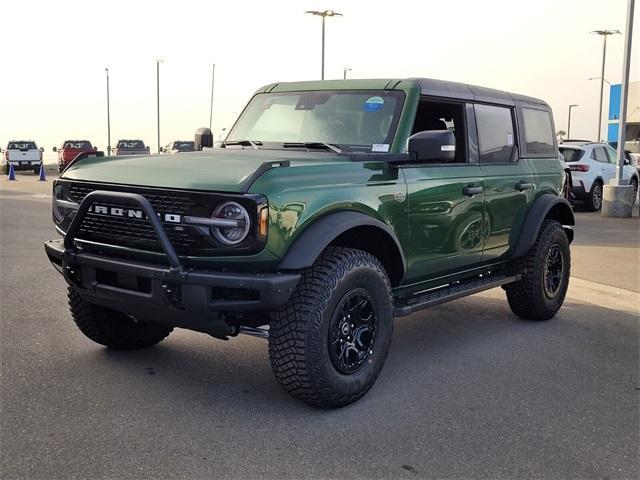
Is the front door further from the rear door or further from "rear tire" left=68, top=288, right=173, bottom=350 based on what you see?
"rear tire" left=68, top=288, right=173, bottom=350

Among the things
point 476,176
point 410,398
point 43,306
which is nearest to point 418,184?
point 476,176

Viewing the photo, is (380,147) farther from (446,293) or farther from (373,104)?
(446,293)

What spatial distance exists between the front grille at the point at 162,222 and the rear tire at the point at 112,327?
0.82 m

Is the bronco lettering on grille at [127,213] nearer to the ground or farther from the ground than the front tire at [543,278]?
farther from the ground

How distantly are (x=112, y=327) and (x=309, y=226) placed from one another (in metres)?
1.92

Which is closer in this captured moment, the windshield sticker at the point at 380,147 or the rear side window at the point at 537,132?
the windshield sticker at the point at 380,147

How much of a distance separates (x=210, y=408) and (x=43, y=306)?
3.07 metres

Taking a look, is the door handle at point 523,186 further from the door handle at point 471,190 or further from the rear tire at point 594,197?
the rear tire at point 594,197

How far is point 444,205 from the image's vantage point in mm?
4957

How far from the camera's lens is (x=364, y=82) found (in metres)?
5.17

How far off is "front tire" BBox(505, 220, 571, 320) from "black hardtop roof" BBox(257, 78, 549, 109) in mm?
1266

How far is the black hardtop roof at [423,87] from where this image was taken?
5.06m

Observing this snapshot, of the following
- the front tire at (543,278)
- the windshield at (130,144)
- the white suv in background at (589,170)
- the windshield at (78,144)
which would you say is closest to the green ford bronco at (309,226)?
the front tire at (543,278)

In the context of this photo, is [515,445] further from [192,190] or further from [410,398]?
[192,190]
